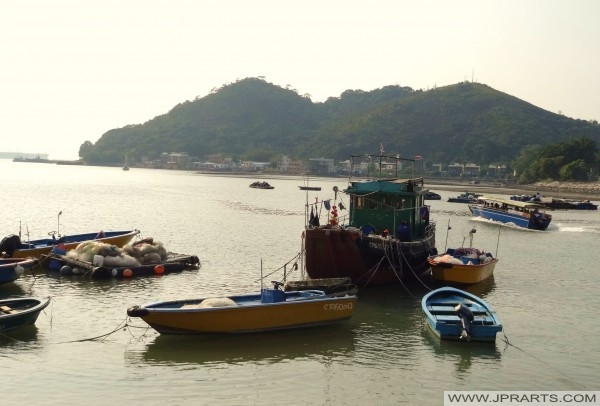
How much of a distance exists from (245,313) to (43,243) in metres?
20.1

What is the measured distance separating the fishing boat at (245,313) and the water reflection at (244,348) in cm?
31

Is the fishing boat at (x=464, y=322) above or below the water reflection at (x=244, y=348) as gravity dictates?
above

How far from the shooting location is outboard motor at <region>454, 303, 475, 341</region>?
2016cm

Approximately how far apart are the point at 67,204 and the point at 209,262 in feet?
178

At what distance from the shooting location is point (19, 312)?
64.5 ft

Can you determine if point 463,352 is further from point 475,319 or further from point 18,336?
point 18,336

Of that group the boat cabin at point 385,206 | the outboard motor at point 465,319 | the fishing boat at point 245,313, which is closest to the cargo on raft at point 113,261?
the boat cabin at point 385,206

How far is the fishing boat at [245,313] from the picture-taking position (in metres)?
19.3

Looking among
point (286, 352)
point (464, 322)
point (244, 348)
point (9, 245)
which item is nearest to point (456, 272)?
point (464, 322)

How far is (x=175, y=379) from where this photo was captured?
16797 mm

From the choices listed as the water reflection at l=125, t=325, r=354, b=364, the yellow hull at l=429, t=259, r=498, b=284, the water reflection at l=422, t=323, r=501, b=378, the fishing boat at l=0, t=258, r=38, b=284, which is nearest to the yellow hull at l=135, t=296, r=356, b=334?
the water reflection at l=125, t=325, r=354, b=364

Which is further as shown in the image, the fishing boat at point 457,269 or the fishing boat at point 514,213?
the fishing boat at point 514,213

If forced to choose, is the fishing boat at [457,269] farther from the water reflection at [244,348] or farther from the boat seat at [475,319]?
the water reflection at [244,348]

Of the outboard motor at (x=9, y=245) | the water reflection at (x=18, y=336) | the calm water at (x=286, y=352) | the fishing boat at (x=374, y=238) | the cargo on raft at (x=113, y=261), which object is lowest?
the calm water at (x=286, y=352)
